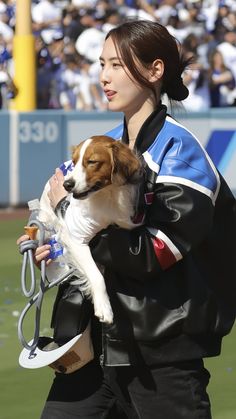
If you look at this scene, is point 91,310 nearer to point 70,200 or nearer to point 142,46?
point 70,200

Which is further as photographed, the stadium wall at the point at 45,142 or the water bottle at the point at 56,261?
the stadium wall at the point at 45,142

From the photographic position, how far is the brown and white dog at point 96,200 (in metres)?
3.21

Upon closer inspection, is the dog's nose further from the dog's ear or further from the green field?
the green field

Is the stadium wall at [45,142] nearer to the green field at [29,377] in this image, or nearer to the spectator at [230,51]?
the spectator at [230,51]

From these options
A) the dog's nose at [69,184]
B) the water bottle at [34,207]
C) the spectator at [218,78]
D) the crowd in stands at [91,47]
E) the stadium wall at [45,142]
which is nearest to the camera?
the dog's nose at [69,184]

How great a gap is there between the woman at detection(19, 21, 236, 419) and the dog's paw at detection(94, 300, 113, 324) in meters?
0.07

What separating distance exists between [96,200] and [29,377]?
386 cm

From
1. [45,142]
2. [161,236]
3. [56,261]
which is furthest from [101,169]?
[45,142]

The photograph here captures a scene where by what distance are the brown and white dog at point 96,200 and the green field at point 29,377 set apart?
284 cm

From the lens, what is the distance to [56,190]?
3580 millimetres

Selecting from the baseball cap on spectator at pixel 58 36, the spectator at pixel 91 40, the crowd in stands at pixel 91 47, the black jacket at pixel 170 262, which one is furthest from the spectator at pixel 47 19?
the black jacket at pixel 170 262

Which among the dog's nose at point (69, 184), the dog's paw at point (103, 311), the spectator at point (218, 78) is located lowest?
the spectator at point (218, 78)

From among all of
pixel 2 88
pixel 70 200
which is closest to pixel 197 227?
pixel 70 200

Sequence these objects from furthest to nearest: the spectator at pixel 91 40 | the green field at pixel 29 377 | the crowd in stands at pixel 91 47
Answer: the spectator at pixel 91 40 → the crowd in stands at pixel 91 47 → the green field at pixel 29 377
